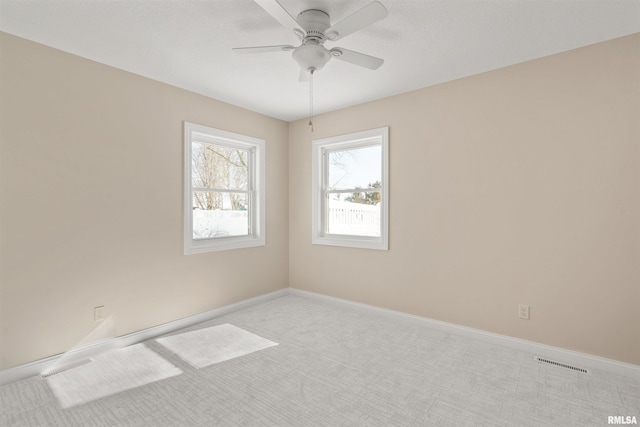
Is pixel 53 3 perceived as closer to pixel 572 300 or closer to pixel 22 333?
pixel 22 333

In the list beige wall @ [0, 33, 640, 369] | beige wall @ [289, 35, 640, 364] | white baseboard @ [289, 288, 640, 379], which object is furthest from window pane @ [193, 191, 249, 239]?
white baseboard @ [289, 288, 640, 379]

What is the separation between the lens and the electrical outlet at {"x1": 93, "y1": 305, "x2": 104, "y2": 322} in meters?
2.71

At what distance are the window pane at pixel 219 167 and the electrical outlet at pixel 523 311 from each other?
336 cm

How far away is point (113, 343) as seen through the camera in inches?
110

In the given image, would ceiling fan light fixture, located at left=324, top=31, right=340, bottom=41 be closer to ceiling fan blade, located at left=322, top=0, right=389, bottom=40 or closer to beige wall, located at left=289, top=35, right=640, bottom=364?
ceiling fan blade, located at left=322, top=0, right=389, bottom=40

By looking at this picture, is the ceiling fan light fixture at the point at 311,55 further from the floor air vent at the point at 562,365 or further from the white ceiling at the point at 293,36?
the floor air vent at the point at 562,365

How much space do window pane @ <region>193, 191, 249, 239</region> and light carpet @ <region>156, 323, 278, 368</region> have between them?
1087 millimetres

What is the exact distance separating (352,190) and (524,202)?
1.92 metres

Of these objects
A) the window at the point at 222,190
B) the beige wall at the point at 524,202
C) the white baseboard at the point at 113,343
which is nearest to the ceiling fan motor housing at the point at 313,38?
the beige wall at the point at 524,202

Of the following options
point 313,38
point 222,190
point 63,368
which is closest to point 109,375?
point 63,368

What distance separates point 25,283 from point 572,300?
434cm

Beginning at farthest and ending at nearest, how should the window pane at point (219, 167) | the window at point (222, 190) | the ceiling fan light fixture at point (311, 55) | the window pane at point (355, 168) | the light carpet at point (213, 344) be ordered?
1. the window pane at point (355, 168)
2. the window pane at point (219, 167)
3. the window at point (222, 190)
4. the light carpet at point (213, 344)
5. the ceiling fan light fixture at point (311, 55)

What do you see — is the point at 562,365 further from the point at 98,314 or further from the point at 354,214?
the point at 98,314

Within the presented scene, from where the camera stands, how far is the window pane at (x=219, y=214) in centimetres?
361
